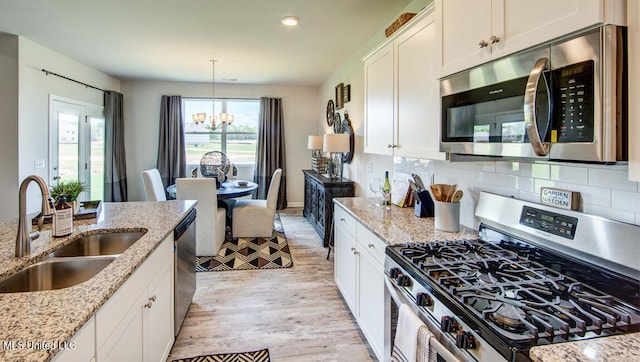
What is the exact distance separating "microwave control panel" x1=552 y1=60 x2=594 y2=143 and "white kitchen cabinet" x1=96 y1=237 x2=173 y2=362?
1.61m

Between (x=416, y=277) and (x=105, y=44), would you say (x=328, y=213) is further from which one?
(x=105, y=44)

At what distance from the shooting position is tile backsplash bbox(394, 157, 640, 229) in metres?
1.20

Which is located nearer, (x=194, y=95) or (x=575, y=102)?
(x=575, y=102)

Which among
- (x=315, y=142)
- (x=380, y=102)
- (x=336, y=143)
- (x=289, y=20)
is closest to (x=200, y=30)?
(x=289, y=20)

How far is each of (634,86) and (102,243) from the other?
240 cm

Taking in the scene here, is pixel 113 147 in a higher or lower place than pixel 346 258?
higher

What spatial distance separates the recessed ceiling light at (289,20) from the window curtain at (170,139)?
13.1 ft

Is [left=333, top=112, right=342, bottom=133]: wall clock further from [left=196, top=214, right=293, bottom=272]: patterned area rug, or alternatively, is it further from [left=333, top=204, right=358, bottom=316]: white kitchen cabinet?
[left=333, top=204, right=358, bottom=316]: white kitchen cabinet

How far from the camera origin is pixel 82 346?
3.34 feet

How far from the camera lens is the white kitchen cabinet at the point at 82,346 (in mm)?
916

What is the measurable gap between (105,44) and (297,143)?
3811 mm

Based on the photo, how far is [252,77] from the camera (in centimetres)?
625

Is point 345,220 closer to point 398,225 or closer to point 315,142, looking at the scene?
point 398,225

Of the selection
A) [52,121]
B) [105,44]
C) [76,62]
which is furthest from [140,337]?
[76,62]
